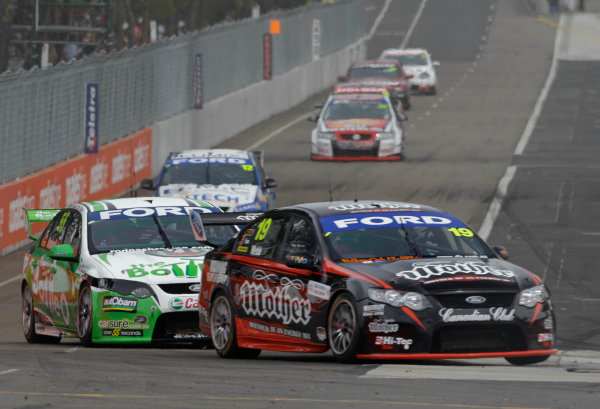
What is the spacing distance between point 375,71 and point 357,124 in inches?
635

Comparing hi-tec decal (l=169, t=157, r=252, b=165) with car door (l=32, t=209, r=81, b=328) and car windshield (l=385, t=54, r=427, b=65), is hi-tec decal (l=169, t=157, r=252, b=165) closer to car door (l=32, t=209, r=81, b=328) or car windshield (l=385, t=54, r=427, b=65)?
car door (l=32, t=209, r=81, b=328)

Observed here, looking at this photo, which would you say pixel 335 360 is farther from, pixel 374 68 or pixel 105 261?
pixel 374 68

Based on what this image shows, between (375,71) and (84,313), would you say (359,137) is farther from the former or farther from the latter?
(84,313)

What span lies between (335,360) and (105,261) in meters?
3.29

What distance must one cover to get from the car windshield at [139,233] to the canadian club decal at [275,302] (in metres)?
2.40

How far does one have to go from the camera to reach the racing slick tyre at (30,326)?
15.4m

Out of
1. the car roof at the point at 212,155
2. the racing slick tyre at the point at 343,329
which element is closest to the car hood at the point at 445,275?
the racing slick tyre at the point at 343,329

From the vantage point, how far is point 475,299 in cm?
1091

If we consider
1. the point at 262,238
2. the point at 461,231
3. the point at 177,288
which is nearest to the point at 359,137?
the point at 177,288

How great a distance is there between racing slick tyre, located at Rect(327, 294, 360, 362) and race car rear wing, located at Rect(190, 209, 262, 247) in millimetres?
2757

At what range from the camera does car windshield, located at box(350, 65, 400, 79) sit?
5228 cm

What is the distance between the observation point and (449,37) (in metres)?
84.8

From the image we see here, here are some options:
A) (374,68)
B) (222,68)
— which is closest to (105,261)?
(222,68)

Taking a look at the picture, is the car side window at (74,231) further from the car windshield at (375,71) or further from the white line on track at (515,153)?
the car windshield at (375,71)
